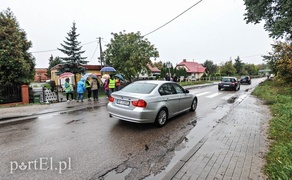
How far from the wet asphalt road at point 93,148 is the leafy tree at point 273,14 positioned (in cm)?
1003

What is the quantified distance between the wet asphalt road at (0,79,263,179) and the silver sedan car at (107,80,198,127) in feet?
1.29

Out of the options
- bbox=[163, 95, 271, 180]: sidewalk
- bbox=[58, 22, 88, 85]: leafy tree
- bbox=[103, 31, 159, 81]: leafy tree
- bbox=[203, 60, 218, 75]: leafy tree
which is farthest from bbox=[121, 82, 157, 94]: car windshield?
bbox=[203, 60, 218, 75]: leafy tree

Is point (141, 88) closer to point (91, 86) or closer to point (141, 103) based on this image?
point (141, 103)

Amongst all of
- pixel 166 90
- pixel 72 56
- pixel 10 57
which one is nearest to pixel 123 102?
pixel 166 90

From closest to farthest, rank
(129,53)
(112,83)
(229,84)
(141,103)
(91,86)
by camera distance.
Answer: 1. (141,103)
2. (91,86)
3. (112,83)
4. (229,84)
5. (129,53)

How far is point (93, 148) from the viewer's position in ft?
12.8

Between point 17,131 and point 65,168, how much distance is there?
3.19 meters

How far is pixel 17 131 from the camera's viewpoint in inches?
201

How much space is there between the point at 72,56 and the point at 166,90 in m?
28.5

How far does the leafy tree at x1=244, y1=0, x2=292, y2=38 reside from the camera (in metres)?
10.9

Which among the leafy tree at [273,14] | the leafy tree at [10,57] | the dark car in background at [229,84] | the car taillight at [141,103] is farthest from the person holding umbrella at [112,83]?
the dark car in background at [229,84]

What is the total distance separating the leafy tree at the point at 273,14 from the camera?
10.9m

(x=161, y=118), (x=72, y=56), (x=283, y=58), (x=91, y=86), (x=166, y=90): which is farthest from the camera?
(x=72, y=56)

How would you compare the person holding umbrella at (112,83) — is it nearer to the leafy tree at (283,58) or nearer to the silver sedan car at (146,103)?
the silver sedan car at (146,103)
